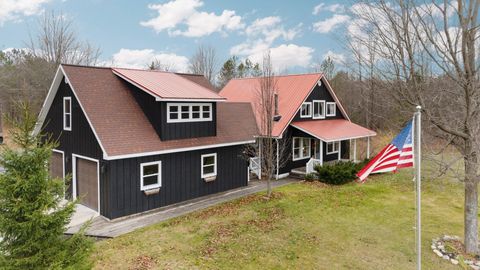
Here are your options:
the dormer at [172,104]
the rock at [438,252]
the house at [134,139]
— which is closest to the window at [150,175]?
the house at [134,139]

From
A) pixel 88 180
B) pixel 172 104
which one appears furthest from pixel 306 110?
pixel 88 180

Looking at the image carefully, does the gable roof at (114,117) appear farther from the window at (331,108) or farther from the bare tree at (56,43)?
the bare tree at (56,43)

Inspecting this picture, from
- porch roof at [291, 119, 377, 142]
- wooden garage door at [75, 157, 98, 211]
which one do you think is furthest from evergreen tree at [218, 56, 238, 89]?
wooden garage door at [75, 157, 98, 211]

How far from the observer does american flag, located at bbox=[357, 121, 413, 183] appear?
22.9 ft

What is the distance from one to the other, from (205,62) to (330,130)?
29160 mm

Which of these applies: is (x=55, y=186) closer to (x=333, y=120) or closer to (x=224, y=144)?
(x=224, y=144)

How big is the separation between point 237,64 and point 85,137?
1473 inches

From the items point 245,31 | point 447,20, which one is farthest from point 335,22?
point 245,31

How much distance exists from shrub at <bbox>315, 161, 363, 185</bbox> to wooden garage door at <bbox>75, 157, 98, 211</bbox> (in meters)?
12.1

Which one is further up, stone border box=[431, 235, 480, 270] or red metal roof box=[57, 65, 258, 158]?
red metal roof box=[57, 65, 258, 158]

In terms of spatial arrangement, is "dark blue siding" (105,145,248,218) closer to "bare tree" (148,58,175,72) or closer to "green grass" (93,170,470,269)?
Result: "green grass" (93,170,470,269)

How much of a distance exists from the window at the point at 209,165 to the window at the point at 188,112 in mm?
1833

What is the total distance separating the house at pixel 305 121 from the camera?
19.7 metres

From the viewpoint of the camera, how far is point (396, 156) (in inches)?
274
